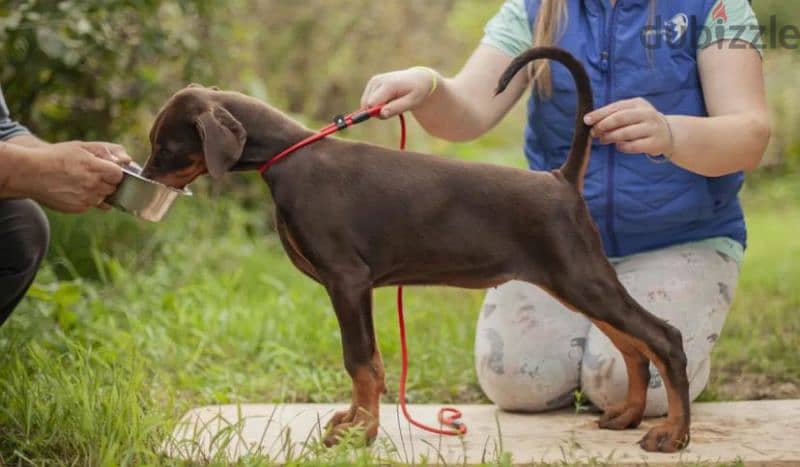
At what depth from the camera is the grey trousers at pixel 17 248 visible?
3.25m

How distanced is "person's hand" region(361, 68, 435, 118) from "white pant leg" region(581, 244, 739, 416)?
945mm

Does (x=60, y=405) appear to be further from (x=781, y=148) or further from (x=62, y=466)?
(x=781, y=148)

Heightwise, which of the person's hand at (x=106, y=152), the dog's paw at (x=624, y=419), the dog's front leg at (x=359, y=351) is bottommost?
the dog's paw at (x=624, y=419)

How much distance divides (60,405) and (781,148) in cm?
930

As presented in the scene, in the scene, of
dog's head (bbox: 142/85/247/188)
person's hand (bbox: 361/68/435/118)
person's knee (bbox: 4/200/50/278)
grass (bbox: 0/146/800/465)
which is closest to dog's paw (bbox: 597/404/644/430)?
grass (bbox: 0/146/800/465)

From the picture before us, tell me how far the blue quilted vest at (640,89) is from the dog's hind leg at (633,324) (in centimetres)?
61

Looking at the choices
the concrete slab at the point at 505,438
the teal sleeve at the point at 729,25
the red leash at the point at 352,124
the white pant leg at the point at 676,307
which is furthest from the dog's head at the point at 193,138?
the teal sleeve at the point at 729,25

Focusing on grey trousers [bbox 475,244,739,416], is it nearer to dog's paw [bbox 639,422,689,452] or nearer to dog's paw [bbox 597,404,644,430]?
dog's paw [bbox 597,404,644,430]

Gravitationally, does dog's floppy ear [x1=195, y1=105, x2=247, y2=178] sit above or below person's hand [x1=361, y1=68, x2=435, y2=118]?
below

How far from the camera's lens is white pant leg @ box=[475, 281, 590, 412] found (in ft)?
11.3

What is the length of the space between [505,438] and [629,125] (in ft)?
3.10

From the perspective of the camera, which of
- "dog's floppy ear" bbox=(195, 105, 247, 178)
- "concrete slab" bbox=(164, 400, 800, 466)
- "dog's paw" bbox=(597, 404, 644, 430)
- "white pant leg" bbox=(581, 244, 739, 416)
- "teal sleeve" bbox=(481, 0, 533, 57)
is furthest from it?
"teal sleeve" bbox=(481, 0, 533, 57)

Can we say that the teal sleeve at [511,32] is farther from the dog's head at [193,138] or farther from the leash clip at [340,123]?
the dog's head at [193,138]

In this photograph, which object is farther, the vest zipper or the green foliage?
the green foliage
